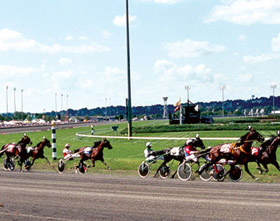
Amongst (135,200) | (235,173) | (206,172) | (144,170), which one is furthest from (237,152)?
(135,200)

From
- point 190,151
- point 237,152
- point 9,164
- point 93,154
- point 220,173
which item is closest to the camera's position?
point 237,152

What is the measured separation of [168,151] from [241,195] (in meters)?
4.09

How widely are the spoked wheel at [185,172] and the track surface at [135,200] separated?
584 millimetres

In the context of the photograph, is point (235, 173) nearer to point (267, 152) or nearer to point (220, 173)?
point (220, 173)

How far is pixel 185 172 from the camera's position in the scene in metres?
12.7

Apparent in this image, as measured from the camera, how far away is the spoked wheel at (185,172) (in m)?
12.6

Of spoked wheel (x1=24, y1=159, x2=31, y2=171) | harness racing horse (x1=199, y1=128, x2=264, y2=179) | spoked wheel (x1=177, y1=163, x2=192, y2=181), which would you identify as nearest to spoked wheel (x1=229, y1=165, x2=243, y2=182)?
harness racing horse (x1=199, y1=128, x2=264, y2=179)

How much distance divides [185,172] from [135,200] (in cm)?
369

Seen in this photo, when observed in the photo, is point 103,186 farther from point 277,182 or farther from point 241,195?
point 277,182

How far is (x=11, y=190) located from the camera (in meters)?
10.9

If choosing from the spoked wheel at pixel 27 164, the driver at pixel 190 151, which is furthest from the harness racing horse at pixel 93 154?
the driver at pixel 190 151

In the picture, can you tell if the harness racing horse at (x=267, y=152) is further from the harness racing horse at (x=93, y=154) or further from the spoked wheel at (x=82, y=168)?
the spoked wheel at (x=82, y=168)

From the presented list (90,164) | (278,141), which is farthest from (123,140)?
(278,141)

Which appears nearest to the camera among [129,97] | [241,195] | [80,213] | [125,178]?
[80,213]
